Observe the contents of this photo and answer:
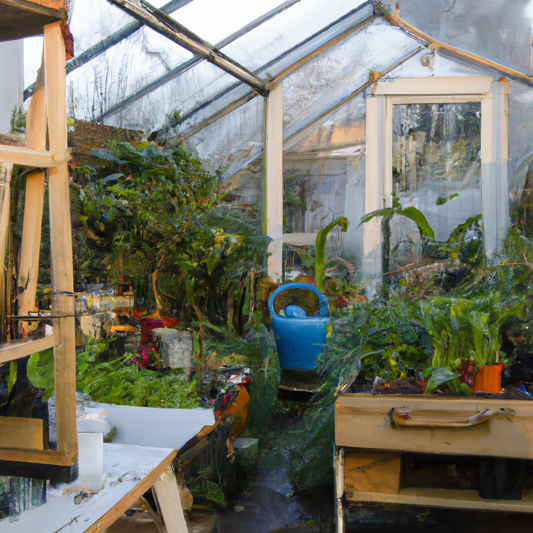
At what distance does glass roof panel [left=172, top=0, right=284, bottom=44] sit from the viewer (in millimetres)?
2604

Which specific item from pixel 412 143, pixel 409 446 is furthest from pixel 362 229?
pixel 409 446

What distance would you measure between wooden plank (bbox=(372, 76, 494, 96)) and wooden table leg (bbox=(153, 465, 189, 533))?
2.91m

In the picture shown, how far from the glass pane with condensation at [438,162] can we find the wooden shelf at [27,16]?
280 cm

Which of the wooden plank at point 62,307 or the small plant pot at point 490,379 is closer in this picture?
the wooden plank at point 62,307

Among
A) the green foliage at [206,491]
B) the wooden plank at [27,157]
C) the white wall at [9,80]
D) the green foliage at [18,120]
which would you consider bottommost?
the green foliage at [206,491]

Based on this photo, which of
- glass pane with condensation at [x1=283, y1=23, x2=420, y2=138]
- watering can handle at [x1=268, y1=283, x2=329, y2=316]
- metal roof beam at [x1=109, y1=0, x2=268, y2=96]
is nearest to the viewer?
metal roof beam at [x1=109, y1=0, x2=268, y2=96]

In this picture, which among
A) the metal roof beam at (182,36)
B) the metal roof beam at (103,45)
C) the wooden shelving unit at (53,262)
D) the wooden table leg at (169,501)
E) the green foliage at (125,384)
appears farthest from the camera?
the metal roof beam at (182,36)

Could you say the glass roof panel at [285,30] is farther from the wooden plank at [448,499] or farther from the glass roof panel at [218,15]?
the wooden plank at [448,499]

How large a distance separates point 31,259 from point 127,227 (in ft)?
4.36

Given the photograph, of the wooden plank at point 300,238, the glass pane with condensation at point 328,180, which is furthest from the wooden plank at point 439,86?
the wooden plank at point 300,238

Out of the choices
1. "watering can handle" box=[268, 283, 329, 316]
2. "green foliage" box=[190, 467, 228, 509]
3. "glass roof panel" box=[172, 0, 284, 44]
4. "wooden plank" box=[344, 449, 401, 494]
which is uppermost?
"glass roof panel" box=[172, 0, 284, 44]

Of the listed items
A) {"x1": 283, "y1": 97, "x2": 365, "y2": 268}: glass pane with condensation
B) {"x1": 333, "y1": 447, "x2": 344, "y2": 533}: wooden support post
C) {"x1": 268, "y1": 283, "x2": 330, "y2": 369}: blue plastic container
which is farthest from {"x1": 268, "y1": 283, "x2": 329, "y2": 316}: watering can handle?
{"x1": 333, "y1": 447, "x2": 344, "y2": 533}: wooden support post

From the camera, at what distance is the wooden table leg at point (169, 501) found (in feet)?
4.09

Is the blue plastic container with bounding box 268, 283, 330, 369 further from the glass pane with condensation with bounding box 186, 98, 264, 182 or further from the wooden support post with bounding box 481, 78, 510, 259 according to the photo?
the wooden support post with bounding box 481, 78, 510, 259
